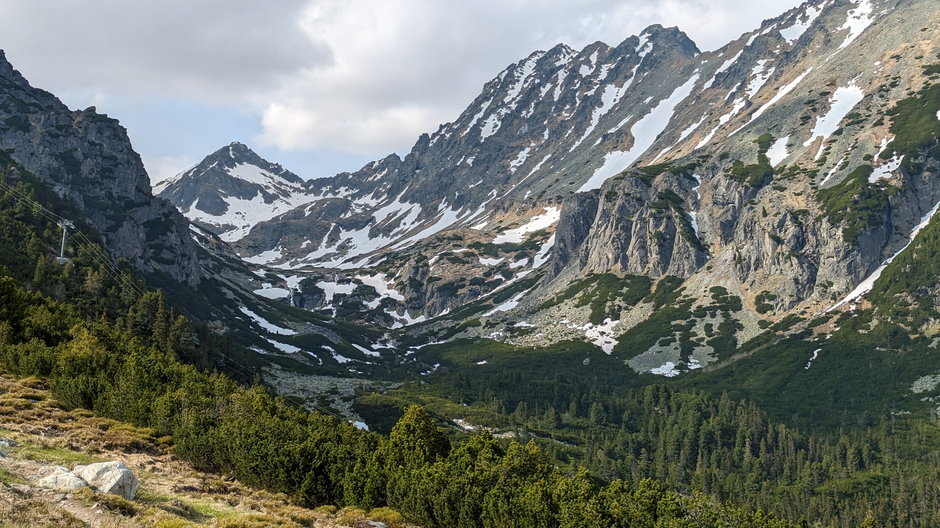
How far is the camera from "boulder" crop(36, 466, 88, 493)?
2949 cm

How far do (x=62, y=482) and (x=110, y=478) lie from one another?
6.62 feet

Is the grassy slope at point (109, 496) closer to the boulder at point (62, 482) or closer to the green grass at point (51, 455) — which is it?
the green grass at point (51, 455)

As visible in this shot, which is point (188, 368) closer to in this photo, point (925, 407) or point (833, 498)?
point (833, 498)

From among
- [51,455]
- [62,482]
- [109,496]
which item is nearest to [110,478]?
[62,482]

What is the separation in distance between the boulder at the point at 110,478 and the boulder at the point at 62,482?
785 mm

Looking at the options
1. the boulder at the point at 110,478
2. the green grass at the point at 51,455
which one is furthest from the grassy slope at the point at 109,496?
the boulder at the point at 110,478

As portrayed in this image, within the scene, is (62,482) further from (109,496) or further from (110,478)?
(109,496)

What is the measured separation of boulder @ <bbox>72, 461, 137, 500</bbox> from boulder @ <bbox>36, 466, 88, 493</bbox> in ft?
2.58

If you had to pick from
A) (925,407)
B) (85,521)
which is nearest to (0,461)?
(85,521)

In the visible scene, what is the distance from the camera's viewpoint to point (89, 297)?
118312 mm

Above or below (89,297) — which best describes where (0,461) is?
below

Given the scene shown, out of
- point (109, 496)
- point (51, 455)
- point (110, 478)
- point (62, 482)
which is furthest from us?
point (51, 455)

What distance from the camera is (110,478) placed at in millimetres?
31391

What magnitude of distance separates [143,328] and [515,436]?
89.2 meters
